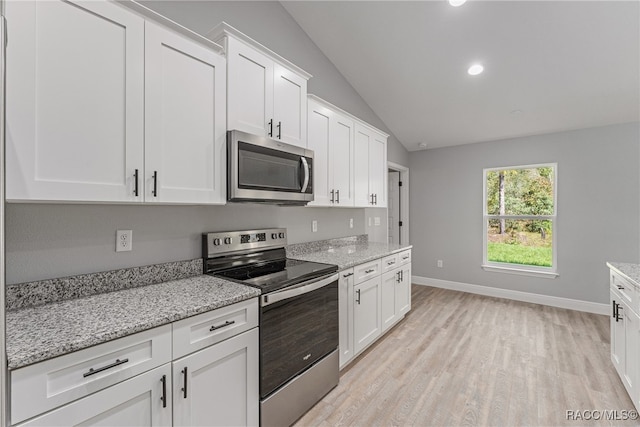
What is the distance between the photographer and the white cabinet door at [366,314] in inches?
99.3

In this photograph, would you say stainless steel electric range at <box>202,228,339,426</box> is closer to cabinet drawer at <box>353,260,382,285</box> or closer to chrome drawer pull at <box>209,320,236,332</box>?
chrome drawer pull at <box>209,320,236,332</box>

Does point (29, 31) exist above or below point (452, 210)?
above

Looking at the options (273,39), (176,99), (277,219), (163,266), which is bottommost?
(163,266)

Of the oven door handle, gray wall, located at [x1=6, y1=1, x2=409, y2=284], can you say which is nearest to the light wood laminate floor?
the oven door handle

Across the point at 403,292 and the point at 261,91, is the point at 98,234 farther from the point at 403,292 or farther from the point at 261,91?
the point at 403,292

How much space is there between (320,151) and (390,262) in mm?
1398

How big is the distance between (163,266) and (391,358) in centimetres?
211

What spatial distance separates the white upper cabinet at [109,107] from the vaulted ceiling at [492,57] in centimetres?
180

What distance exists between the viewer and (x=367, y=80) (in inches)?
141

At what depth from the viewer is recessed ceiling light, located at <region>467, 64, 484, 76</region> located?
9.89ft

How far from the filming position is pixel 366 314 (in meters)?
2.67

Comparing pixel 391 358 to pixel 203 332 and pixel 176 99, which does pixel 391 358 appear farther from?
pixel 176 99

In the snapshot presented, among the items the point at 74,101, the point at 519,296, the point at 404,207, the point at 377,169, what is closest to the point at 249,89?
the point at 74,101

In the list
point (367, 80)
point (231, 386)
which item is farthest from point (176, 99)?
point (367, 80)
